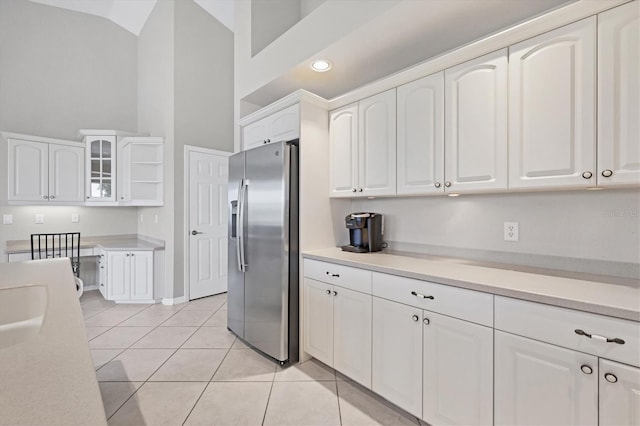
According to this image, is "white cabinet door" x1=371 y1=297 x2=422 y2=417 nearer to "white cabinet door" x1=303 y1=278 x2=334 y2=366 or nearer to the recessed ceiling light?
"white cabinet door" x1=303 y1=278 x2=334 y2=366

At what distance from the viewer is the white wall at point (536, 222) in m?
1.47

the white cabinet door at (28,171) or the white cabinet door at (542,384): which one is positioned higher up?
the white cabinet door at (28,171)

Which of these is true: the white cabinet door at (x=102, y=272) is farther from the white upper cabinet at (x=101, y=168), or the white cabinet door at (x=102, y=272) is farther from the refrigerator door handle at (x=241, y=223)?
the refrigerator door handle at (x=241, y=223)

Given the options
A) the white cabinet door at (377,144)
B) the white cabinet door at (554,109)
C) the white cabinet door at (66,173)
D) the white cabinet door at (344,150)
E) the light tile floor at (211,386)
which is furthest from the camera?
the white cabinet door at (66,173)

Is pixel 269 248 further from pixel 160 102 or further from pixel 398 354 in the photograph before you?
pixel 160 102

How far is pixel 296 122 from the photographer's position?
2.37m

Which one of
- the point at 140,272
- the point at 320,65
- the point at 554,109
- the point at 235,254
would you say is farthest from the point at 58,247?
the point at 554,109

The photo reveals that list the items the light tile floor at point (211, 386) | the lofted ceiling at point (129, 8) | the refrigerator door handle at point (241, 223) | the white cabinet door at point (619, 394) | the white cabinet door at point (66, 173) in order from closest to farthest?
1. the white cabinet door at point (619, 394)
2. the light tile floor at point (211, 386)
3. the refrigerator door handle at point (241, 223)
4. the white cabinet door at point (66, 173)
5. the lofted ceiling at point (129, 8)

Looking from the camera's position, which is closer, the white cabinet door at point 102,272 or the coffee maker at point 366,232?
the coffee maker at point 366,232

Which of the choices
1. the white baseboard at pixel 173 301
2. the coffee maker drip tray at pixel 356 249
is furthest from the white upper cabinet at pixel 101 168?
the coffee maker drip tray at pixel 356 249

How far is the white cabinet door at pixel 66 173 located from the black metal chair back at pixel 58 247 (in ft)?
1.73

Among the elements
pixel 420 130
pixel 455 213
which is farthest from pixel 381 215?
pixel 420 130

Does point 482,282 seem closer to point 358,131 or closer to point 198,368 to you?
point 358,131

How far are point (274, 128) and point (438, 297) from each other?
6.22 ft
